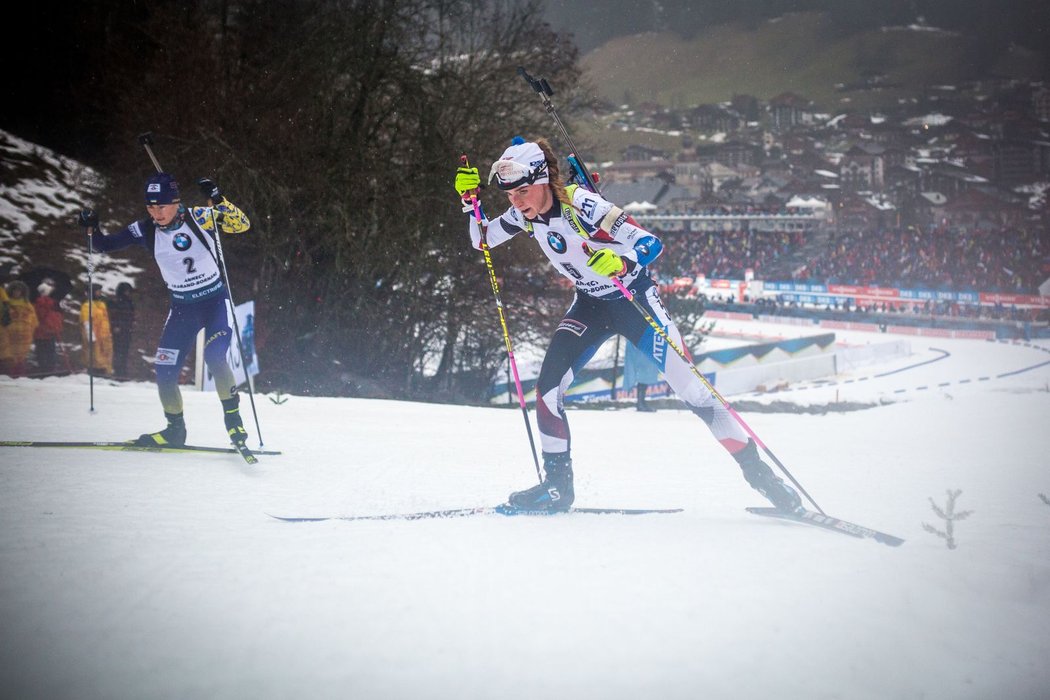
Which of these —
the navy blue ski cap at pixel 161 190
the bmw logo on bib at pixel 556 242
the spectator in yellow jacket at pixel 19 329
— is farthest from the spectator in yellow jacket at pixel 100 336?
the bmw logo on bib at pixel 556 242

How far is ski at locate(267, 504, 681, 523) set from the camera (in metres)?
4.61

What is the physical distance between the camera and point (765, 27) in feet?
279

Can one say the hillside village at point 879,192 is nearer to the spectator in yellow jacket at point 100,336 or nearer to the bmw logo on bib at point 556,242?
the spectator in yellow jacket at point 100,336

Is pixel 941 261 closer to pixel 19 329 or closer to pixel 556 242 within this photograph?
pixel 19 329

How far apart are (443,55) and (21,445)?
1214 cm

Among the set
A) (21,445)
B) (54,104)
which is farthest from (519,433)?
(54,104)

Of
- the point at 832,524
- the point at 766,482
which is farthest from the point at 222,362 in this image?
the point at 832,524

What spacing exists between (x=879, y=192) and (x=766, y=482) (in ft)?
196

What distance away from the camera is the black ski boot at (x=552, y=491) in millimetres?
4949

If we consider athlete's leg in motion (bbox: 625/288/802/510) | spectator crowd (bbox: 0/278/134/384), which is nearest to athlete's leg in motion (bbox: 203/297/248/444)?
athlete's leg in motion (bbox: 625/288/802/510)

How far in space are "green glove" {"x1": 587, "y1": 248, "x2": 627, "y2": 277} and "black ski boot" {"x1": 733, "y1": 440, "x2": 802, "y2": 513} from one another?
1375 millimetres

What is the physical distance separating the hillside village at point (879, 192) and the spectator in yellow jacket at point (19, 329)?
27078mm

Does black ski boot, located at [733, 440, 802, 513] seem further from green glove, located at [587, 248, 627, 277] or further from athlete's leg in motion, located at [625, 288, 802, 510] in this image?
green glove, located at [587, 248, 627, 277]

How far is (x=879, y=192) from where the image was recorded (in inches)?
2308
